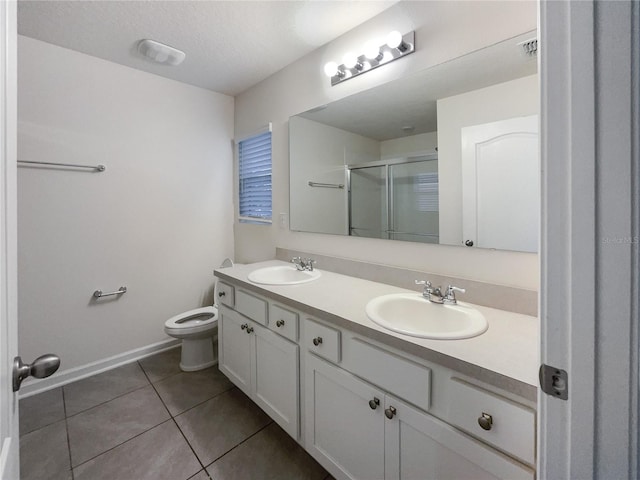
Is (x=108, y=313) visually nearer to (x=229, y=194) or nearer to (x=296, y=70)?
Result: (x=229, y=194)

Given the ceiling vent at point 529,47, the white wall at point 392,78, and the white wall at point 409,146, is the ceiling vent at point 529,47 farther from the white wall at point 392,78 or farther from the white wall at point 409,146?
the white wall at point 409,146

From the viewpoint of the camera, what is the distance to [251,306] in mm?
1615

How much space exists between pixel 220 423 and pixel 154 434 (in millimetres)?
343

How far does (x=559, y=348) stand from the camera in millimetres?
421

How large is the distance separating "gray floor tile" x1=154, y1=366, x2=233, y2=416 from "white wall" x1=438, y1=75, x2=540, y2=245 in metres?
1.77

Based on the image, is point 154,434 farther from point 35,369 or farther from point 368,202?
point 368,202

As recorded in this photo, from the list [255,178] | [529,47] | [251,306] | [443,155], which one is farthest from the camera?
[255,178]

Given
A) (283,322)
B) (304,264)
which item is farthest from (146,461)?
(304,264)

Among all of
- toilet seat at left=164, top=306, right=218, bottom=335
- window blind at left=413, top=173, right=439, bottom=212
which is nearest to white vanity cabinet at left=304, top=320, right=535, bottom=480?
window blind at left=413, top=173, right=439, bottom=212

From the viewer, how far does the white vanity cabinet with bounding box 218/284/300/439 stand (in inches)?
54.2

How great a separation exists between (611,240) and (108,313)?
277 centimetres

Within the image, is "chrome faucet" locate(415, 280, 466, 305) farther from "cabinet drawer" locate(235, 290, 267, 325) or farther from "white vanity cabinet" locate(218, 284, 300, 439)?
"cabinet drawer" locate(235, 290, 267, 325)

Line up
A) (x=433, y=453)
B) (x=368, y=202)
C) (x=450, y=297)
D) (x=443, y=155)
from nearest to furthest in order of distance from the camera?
(x=433, y=453), (x=450, y=297), (x=443, y=155), (x=368, y=202)

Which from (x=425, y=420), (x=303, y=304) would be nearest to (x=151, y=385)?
(x=303, y=304)
